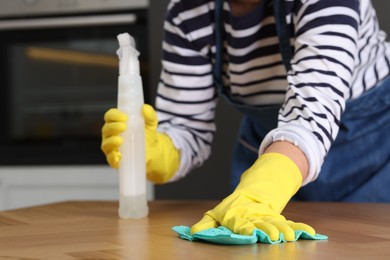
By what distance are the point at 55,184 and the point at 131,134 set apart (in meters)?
1.32

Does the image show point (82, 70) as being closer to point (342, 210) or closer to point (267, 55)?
point (267, 55)

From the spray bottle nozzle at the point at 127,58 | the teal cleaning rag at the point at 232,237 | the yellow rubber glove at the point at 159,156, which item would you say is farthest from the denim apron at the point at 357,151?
the teal cleaning rag at the point at 232,237

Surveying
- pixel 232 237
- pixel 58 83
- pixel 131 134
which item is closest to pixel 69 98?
pixel 58 83

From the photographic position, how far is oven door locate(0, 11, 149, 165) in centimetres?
225

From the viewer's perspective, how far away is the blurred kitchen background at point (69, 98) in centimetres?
220

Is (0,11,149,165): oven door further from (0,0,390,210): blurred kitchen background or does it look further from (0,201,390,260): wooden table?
(0,201,390,260): wooden table

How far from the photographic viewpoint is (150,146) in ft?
3.95

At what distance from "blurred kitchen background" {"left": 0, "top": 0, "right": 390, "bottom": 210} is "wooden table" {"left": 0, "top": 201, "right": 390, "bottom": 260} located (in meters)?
0.97

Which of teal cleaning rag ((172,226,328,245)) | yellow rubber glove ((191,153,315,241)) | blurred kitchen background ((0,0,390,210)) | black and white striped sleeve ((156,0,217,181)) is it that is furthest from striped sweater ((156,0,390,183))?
blurred kitchen background ((0,0,390,210))

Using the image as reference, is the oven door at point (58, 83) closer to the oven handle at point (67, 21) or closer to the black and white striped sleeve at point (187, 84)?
the oven handle at point (67, 21)

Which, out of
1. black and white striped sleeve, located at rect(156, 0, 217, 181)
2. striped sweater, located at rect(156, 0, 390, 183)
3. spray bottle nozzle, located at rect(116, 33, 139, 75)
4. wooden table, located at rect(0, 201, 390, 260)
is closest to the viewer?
wooden table, located at rect(0, 201, 390, 260)

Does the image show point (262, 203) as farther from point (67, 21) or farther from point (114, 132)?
point (67, 21)

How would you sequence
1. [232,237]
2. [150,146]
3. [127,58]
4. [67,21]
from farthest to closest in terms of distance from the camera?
1. [67,21]
2. [150,146]
3. [127,58]
4. [232,237]

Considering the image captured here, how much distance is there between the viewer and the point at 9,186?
91.4 inches
